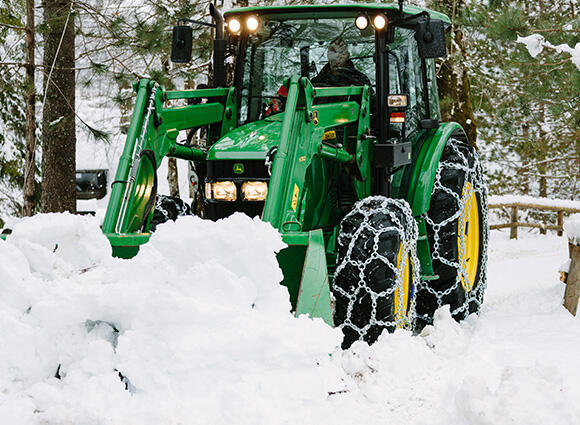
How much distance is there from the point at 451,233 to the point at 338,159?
3.67ft

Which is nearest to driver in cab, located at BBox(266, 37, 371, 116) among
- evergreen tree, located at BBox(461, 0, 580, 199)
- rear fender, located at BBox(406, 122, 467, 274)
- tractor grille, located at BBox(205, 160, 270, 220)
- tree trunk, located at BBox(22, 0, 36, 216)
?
rear fender, located at BBox(406, 122, 467, 274)

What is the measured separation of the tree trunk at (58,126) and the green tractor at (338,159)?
8.78ft

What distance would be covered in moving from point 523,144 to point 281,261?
14900 millimetres

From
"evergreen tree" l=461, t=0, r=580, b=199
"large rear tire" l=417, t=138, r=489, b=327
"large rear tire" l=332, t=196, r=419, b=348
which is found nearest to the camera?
"large rear tire" l=332, t=196, r=419, b=348

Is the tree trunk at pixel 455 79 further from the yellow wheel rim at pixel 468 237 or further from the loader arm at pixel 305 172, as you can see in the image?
the loader arm at pixel 305 172

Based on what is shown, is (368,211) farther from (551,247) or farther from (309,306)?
(551,247)

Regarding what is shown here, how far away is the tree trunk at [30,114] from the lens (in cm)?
783

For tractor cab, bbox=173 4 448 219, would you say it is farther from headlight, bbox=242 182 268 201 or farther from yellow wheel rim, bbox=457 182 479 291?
yellow wheel rim, bbox=457 182 479 291

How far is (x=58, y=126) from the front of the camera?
7.34m

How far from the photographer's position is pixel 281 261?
12.2 feet

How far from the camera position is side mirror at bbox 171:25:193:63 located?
200 inches

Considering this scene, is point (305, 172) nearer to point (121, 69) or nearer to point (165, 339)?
point (165, 339)

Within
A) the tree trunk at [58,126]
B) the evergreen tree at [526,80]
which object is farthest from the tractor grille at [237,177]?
the evergreen tree at [526,80]

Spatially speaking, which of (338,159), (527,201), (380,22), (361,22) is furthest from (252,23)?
(527,201)
